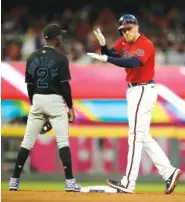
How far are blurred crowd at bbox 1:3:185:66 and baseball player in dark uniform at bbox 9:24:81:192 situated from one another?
262 inches

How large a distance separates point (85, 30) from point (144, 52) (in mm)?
8311

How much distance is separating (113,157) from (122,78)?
58.2 inches

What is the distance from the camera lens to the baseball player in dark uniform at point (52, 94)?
8664 mm

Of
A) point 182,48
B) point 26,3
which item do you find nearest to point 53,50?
point 182,48

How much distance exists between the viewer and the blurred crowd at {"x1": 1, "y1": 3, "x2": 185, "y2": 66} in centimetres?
1572

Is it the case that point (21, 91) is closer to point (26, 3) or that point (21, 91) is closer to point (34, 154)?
point (34, 154)

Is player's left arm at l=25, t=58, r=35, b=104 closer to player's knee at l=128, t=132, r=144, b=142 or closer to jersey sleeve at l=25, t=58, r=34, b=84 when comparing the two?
jersey sleeve at l=25, t=58, r=34, b=84

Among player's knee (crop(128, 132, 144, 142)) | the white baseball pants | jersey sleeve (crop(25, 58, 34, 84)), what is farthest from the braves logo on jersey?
jersey sleeve (crop(25, 58, 34, 84))

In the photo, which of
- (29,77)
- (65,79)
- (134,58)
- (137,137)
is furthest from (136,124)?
(29,77)

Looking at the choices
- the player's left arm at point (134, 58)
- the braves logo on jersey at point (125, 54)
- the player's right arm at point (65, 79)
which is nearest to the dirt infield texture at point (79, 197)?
the player's right arm at point (65, 79)

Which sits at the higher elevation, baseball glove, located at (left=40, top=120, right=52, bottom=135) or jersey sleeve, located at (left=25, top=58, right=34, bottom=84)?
jersey sleeve, located at (left=25, top=58, right=34, bottom=84)

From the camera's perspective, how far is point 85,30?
17.0 m

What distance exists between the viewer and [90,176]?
513 inches

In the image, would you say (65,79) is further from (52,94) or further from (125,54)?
(125,54)
